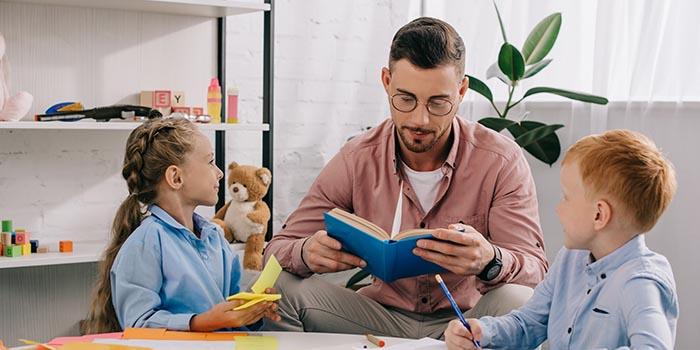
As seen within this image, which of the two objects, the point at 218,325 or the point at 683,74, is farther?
the point at 683,74

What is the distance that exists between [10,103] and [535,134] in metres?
1.56

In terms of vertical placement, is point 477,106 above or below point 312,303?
above

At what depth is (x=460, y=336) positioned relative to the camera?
1367mm

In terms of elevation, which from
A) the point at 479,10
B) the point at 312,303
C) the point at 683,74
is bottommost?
the point at 312,303

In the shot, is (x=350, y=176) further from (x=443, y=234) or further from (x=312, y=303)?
(x=443, y=234)

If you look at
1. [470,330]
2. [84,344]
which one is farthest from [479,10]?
[84,344]

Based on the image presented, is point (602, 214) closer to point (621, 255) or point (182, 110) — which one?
point (621, 255)

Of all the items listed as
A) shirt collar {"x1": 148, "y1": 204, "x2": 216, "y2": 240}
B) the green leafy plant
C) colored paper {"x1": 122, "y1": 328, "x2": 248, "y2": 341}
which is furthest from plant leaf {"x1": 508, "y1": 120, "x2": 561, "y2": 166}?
colored paper {"x1": 122, "y1": 328, "x2": 248, "y2": 341}

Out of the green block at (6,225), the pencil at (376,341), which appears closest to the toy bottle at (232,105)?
the green block at (6,225)

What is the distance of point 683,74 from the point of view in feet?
7.84

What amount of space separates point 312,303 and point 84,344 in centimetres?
60

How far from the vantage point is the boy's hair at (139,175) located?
5.65 ft

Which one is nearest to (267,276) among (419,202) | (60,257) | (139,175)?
(139,175)

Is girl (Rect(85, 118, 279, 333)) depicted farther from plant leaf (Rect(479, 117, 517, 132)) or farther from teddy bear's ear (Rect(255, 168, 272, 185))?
plant leaf (Rect(479, 117, 517, 132))
